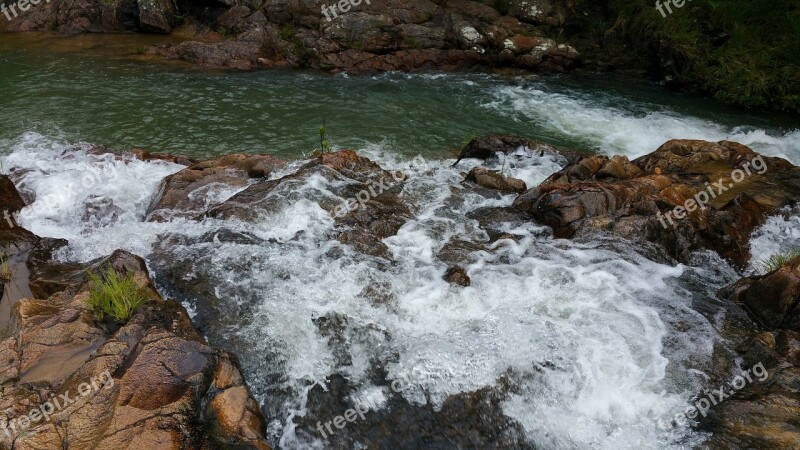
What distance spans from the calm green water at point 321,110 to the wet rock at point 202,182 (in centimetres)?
158

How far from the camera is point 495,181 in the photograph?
9977 mm

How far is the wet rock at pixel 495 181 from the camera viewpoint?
991 centimetres

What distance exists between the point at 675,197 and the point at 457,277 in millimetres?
4117

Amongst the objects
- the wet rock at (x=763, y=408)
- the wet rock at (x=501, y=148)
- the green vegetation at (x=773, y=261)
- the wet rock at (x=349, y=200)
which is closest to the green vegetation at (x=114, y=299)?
the wet rock at (x=349, y=200)

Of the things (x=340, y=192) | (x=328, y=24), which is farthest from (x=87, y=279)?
(x=328, y=24)

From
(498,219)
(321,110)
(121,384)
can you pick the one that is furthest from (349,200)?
(321,110)

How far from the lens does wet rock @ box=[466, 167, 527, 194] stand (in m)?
9.91

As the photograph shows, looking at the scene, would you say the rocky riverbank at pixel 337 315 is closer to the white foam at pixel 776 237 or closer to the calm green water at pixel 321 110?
the white foam at pixel 776 237

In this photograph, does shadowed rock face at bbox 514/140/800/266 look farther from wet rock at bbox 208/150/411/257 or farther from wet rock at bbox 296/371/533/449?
wet rock at bbox 296/371/533/449

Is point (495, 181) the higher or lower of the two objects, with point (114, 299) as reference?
lower

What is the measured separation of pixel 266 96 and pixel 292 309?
31.6 ft

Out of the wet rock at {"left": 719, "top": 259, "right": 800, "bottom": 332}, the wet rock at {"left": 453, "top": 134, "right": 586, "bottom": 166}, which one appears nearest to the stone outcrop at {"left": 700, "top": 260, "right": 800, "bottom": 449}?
the wet rock at {"left": 719, "top": 259, "right": 800, "bottom": 332}

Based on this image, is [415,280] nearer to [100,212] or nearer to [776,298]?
[776,298]

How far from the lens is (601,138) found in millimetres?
13039
